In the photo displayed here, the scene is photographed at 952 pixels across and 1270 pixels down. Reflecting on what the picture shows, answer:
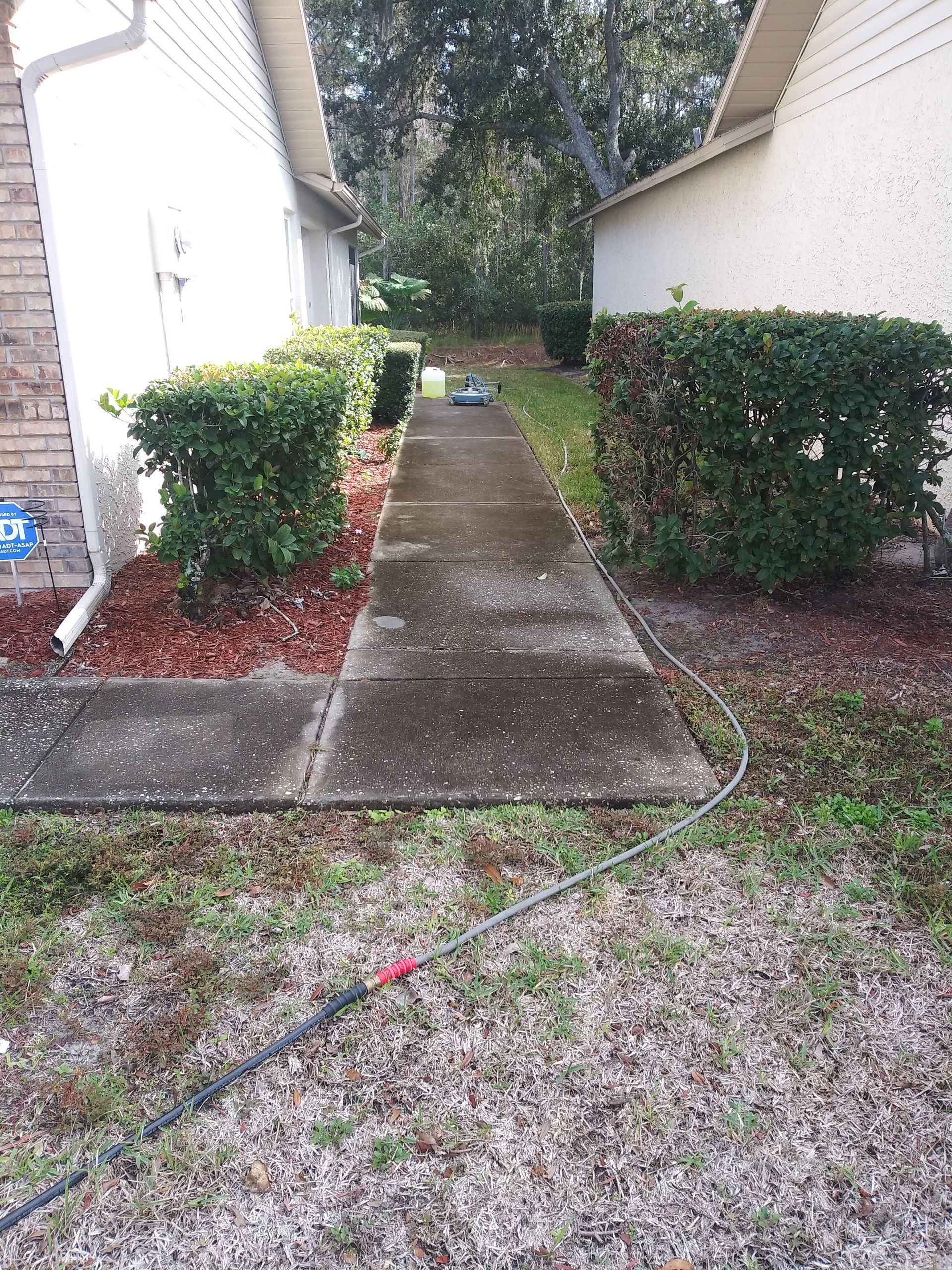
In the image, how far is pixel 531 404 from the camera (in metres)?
14.2

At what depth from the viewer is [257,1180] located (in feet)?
6.79

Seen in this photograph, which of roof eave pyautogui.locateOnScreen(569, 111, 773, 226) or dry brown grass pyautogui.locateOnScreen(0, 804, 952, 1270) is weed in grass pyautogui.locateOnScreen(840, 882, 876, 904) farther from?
roof eave pyautogui.locateOnScreen(569, 111, 773, 226)

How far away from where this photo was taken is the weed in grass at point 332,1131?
7.07 ft

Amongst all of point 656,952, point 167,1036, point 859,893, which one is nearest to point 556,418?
point 859,893

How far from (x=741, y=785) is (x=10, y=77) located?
490cm

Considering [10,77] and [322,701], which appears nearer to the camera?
[322,701]

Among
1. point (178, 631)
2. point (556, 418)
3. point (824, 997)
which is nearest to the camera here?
point (824, 997)

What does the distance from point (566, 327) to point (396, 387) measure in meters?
9.50

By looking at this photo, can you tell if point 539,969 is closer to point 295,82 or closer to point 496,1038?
point 496,1038

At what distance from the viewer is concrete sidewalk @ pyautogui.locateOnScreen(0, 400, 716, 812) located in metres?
3.47

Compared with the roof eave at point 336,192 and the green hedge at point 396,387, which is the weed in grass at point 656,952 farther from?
the roof eave at point 336,192

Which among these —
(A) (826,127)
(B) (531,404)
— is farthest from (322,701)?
(B) (531,404)

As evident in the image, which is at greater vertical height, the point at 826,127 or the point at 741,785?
the point at 826,127

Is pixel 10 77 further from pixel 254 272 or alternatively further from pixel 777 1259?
pixel 777 1259
